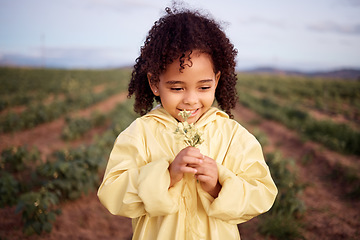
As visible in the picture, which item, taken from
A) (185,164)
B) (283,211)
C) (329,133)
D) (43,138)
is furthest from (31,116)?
(329,133)

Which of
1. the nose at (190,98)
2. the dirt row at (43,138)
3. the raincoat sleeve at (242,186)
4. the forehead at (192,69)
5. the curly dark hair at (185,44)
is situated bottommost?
the dirt row at (43,138)

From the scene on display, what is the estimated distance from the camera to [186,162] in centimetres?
110

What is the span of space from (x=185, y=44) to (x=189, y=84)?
0.21 metres

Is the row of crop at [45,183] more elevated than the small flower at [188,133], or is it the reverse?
A: the small flower at [188,133]

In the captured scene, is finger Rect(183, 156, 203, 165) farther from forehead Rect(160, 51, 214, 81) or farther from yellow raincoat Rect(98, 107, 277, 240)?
forehead Rect(160, 51, 214, 81)

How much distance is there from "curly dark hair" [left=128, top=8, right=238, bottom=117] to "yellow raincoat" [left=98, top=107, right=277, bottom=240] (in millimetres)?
274

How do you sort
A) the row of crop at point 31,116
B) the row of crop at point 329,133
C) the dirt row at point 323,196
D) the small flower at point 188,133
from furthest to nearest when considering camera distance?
the row of crop at point 31,116, the row of crop at point 329,133, the dirt row at point 323,196, the small flower at point 188,133

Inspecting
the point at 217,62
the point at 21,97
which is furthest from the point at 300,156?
the point at 21,97

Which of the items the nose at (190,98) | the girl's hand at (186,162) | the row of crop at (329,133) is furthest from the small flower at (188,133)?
the row of crop at (329,133)

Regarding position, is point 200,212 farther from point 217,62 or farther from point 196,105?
point 217,62

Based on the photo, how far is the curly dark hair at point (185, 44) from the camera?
132 centimetres

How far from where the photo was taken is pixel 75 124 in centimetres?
781

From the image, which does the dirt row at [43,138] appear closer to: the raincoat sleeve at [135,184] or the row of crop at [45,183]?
the row of crop at [45,183]

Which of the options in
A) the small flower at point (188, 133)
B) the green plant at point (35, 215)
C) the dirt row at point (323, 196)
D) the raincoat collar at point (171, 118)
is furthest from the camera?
the dirt row at point (323, 196)
